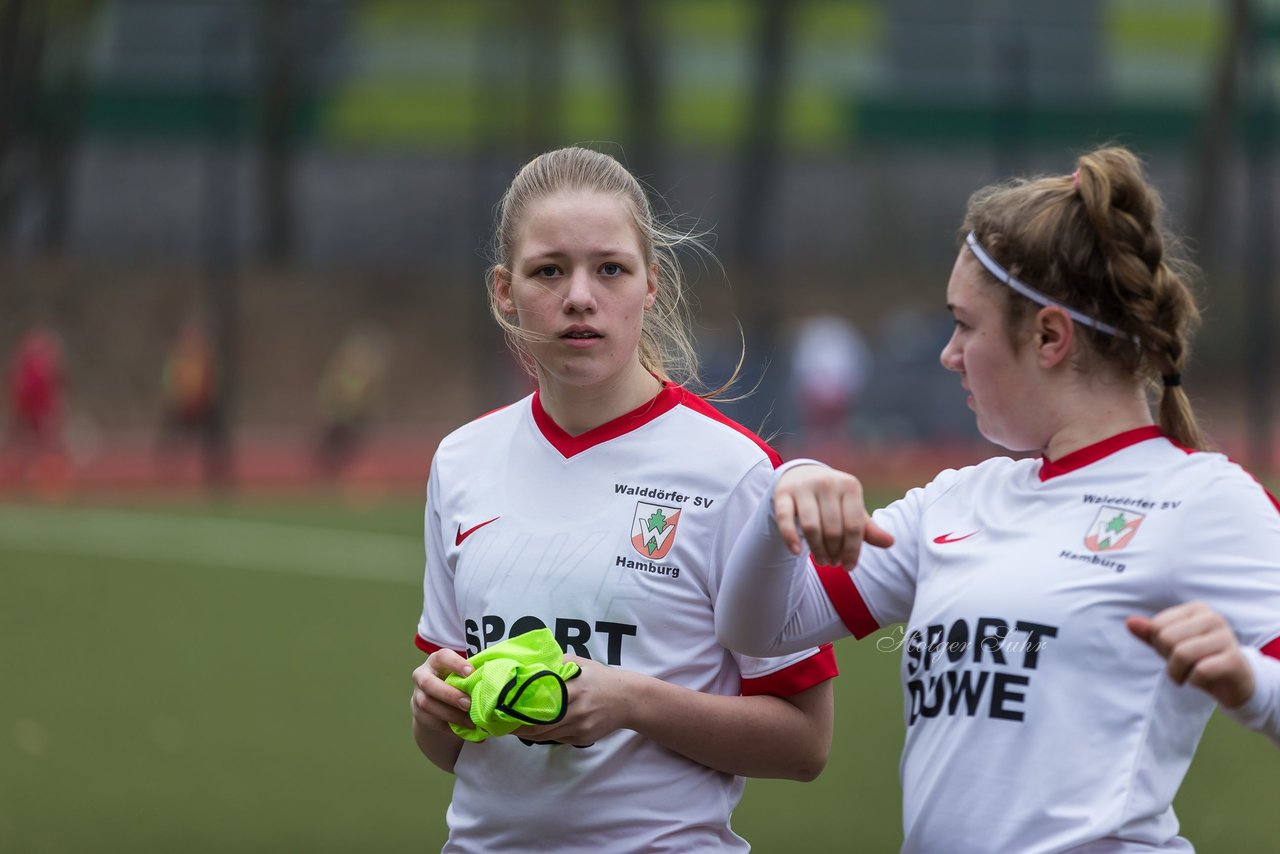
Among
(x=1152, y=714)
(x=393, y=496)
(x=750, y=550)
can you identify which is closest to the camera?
(x=1152, y=714)

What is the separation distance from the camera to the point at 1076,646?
2410 millimetres

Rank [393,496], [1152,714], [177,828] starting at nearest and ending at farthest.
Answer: [1152,714]
[177,828]
[393,496]

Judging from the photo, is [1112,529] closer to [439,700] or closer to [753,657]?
[753,657]

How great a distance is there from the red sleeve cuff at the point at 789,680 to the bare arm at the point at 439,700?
50 cm

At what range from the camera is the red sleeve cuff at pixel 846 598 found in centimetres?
271

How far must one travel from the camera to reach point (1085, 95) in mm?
29984

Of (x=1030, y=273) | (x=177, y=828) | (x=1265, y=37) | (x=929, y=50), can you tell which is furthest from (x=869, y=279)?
(x=1030, y=273)

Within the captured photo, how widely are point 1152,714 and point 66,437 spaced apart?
25.2 meters

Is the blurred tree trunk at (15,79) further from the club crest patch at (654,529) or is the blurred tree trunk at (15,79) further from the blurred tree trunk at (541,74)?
the club crest patch at (654,529)

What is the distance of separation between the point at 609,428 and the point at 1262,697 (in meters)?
1.20

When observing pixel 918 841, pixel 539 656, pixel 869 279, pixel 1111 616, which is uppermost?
pixel 1111 616

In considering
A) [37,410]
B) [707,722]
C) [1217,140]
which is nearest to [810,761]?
[707,722]

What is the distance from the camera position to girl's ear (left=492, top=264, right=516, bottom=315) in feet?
9.89

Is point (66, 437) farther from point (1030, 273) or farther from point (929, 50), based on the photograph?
point (1030, 273)
